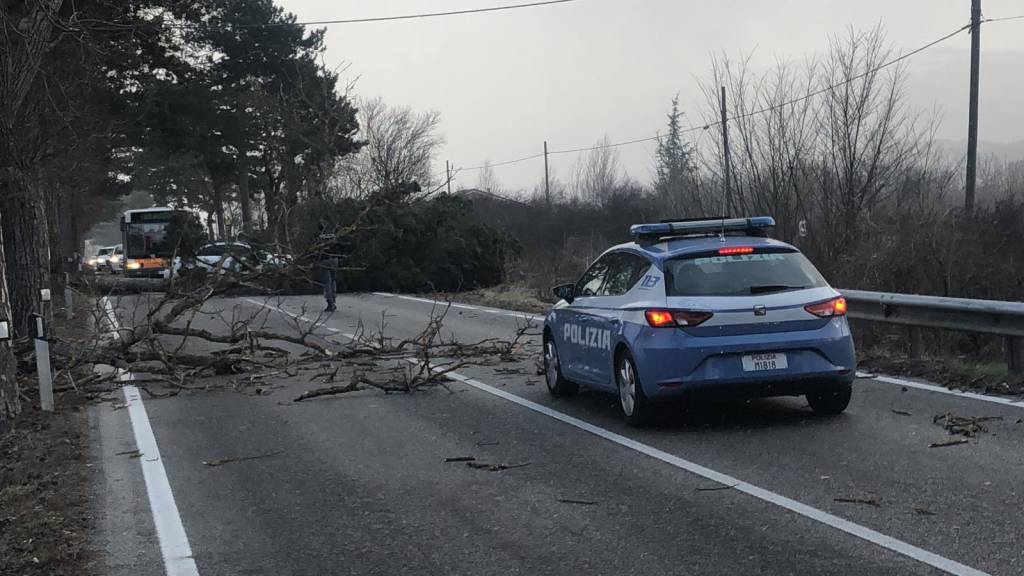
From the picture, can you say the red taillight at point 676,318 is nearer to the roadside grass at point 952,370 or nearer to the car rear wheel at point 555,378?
the car rear wheel at point 555,378

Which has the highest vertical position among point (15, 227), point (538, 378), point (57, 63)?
point (57, 63)

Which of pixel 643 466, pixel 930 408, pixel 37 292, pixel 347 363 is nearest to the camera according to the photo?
pixel 643 466

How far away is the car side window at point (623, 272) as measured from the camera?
9.49m

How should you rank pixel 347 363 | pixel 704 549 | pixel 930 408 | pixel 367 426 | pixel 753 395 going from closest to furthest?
pixel 704 549 < pixel 753 395 < pixel 930 408 < pixel 367 426 < pixel 347 363

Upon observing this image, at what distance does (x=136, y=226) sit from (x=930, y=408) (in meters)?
42.8

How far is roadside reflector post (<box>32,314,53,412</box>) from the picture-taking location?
11.5 m

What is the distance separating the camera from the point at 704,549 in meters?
5.63

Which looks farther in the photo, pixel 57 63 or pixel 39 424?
pixel 57 63

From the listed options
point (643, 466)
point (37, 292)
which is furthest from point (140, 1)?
point (643, 466)

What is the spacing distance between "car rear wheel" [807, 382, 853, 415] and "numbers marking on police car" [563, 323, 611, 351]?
1.77 meters

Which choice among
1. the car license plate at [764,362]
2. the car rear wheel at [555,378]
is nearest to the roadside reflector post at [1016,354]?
the car license plate at [764,362]

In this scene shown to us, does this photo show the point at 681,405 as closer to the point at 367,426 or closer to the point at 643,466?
the point at 643,466

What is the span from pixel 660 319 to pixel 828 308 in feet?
4.46

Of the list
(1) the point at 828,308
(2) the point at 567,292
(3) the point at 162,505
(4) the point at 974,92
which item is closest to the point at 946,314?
(1) the point at 828,308
